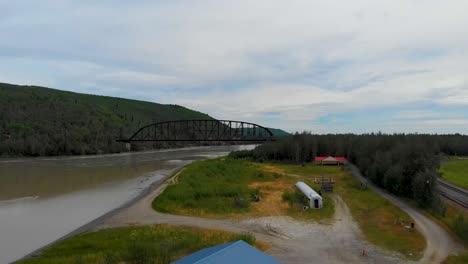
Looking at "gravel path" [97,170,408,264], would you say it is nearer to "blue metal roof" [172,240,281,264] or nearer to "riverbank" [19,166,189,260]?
"riverbank" [19,166,189,260]

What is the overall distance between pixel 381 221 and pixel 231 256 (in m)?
A: 22.2

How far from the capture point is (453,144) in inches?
4313

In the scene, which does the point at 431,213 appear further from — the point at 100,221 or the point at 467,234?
the point at 100,221

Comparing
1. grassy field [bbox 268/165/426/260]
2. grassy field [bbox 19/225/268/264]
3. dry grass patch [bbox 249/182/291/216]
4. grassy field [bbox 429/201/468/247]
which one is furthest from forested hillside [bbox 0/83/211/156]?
grassy field [bbox 429/201/468/247]

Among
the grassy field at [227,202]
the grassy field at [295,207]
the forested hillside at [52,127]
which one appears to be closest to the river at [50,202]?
the grassy field at [227,202]

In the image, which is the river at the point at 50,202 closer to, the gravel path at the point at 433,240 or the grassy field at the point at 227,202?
the grassy field at the point at 227,202

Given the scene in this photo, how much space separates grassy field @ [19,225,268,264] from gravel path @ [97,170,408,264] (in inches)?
71.2

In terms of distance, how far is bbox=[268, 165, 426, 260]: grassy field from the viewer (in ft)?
77.0

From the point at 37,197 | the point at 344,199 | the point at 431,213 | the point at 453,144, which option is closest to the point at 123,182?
the point at 37,197

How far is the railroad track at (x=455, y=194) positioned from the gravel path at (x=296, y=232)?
40.2ft

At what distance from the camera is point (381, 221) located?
30.3 m

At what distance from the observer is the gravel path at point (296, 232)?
839 inches

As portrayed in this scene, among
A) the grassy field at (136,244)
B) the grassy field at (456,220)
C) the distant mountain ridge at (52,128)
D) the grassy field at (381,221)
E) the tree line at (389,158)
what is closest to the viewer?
the grassy field at (136,244)

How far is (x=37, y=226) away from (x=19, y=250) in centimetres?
657
